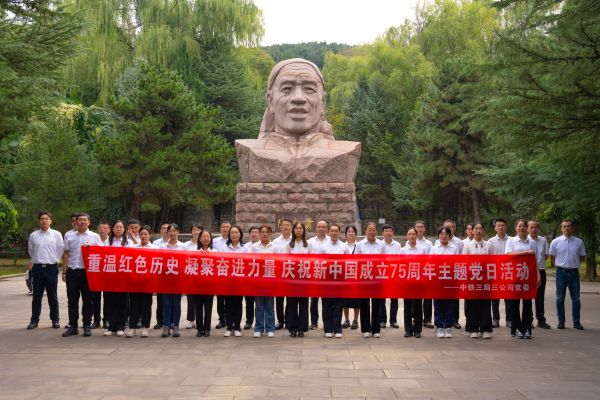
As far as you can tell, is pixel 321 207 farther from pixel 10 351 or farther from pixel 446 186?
pixel 446 186

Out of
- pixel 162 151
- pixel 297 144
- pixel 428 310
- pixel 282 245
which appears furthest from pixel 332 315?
pixel 162 151

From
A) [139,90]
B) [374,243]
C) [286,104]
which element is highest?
[139,90]

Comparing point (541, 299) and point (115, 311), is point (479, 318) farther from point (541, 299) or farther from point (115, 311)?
point (115, 311)

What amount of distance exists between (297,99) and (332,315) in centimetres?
822

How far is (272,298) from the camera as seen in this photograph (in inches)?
339

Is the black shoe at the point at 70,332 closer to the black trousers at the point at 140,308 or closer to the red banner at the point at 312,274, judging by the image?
the red banner at the point at 312,274

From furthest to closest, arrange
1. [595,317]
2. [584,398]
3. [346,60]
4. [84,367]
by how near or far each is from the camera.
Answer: [346,60] < [595,317] < [84,367] < [584,398]

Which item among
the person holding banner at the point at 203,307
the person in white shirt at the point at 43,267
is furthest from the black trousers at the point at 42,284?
the person holding banner at the point at 203,307

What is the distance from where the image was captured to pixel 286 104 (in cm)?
1605

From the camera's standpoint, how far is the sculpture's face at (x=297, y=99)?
52.3 feet

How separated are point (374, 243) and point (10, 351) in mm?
4453

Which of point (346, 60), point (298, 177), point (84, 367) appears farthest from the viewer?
point (346, 60)

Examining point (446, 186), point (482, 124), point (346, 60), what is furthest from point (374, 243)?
point (346, 60)

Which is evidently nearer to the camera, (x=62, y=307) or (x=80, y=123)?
(x=62, y=307)
